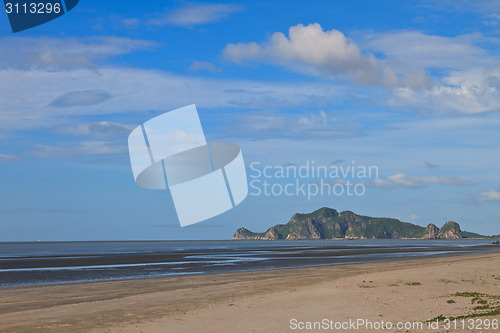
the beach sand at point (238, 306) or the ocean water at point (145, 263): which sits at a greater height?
the beach sand at point (238, 306)

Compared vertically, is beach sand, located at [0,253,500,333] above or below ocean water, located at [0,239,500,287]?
above

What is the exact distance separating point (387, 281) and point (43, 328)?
2011 centimetres

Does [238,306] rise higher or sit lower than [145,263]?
higher

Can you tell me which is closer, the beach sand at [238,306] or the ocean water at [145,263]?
the beach sand at [238,306]

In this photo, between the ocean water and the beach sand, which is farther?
the ocean water

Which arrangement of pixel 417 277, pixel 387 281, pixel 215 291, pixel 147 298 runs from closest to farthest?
pixel 147 298 < pixel 215 291 < pixel 387 281 < pixel 417 277

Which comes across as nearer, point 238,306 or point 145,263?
point 238,306

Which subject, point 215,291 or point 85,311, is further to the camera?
point 215,291

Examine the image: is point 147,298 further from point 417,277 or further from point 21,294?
point 417,277

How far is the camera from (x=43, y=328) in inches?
643

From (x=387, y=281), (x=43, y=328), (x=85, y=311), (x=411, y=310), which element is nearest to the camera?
(x=43, y=328)

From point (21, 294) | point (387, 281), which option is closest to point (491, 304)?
point (387, 281)

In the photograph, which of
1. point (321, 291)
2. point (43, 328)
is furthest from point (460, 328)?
point (43, 328)

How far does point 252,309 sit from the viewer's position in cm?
1922
